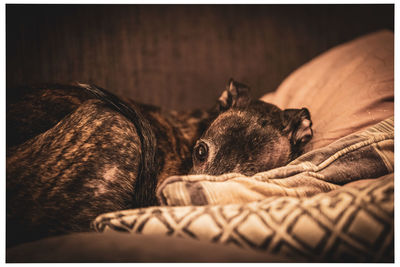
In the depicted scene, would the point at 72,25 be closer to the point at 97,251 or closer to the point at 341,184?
the point at 97,251

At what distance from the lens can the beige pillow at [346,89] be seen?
1.05 meters

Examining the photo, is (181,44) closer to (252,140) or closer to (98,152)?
(252,140)

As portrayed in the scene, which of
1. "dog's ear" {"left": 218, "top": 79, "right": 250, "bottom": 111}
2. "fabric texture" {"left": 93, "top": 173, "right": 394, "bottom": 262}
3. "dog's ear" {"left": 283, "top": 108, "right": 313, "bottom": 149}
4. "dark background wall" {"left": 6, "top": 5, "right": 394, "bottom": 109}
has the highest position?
"dark background wall" {"left": 6, "top": 5, "right": 394, "bottom": 109}

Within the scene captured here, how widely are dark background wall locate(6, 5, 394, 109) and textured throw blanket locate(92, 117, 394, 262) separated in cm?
116

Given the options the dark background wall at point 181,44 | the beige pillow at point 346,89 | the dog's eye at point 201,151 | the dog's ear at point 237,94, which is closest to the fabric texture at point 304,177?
the beige pillow at point 346,89

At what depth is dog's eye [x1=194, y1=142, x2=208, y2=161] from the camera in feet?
3.83

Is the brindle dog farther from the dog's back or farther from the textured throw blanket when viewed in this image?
the textured throw blanket

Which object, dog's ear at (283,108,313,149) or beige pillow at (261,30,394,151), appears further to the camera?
dog's ear at (283,108,313,149)

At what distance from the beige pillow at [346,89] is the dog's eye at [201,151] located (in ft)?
1.66

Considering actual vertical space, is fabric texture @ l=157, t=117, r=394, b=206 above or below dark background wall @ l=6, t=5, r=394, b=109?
below

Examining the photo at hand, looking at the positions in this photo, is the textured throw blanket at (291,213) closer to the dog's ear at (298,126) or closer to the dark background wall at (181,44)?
the dog's ear at (298,126)

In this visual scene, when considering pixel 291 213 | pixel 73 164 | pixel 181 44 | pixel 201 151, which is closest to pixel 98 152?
pixel 73 164

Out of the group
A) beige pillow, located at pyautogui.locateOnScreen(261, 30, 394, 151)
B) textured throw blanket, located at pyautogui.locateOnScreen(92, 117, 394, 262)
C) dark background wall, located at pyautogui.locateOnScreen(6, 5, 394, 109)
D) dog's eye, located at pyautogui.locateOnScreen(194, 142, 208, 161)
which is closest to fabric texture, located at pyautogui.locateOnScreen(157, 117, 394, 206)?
textured throw blanket, located at pyautogui.locateOnScreen(92, 117, 394, 262)

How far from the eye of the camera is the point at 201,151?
1.18 meters
